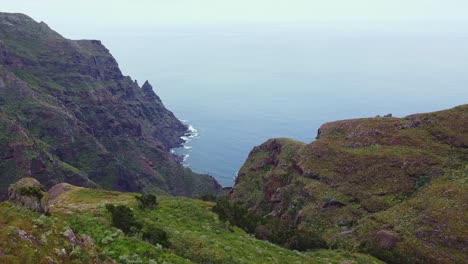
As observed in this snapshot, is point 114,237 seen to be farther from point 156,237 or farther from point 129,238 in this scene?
point 156,237

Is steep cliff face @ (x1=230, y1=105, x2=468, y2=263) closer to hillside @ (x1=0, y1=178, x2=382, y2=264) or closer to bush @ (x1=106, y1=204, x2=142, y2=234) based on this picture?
hillside @ (x1=0, y1=178, x2=382, y2=264)

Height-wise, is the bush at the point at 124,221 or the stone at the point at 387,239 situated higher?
the bush at the point at 124,221

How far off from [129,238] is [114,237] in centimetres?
85

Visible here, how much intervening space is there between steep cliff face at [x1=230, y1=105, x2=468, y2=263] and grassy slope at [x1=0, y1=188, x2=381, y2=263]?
24.0 feet

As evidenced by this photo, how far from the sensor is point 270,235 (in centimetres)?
4272

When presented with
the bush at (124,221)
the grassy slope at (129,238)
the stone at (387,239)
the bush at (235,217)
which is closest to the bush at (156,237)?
the grassy slope at (129,238)

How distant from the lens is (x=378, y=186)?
5947 cm

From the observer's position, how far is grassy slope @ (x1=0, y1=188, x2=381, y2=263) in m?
19.5

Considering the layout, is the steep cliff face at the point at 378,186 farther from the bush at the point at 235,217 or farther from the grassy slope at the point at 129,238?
the bush at the point at 235,217

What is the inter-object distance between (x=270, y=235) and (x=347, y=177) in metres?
24.0

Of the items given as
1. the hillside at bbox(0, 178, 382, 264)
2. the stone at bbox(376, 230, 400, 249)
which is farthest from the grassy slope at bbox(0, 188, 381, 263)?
the stone at bbox(376, 230, 400, 249)

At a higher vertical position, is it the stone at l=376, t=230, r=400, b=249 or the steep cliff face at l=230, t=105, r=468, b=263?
the steep cliff face at l=230, t=105, r=468, b=263

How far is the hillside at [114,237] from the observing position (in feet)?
63.7

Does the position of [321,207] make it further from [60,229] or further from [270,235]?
[60,229]
